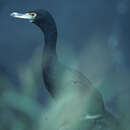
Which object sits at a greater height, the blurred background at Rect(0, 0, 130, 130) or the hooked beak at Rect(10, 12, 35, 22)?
the hooked beak at Rect(10, 12, 35, 22)

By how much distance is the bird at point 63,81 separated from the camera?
158 inches

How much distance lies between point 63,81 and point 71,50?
282mm

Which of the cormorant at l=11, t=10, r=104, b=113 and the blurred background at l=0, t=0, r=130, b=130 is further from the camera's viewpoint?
the blurred background at l=0, t=0, r=130, b=130

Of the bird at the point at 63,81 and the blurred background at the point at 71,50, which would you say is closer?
the bird at the point at 63,81

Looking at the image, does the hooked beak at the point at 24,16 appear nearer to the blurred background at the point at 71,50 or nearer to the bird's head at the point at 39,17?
the bird's head at the point at 39,17

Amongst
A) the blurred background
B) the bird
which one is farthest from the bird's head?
the blurred background

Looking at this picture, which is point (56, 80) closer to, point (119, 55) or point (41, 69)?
Answer: point (41, 69)

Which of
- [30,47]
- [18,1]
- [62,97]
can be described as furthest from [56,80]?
[18,1]

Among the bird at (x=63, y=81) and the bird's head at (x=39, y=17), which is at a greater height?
the bird's head at (x=39, y=17)

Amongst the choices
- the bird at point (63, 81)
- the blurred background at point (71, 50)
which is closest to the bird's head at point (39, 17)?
the bird at point (63, 81)

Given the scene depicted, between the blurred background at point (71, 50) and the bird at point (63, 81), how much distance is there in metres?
0.09

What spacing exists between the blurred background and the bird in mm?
92

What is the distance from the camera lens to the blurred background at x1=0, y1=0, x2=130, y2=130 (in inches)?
165

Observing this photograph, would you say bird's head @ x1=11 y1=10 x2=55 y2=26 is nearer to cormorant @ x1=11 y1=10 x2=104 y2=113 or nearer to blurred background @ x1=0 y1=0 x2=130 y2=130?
cormorant @ x1=11 y1=10 x2=104 y2=113
